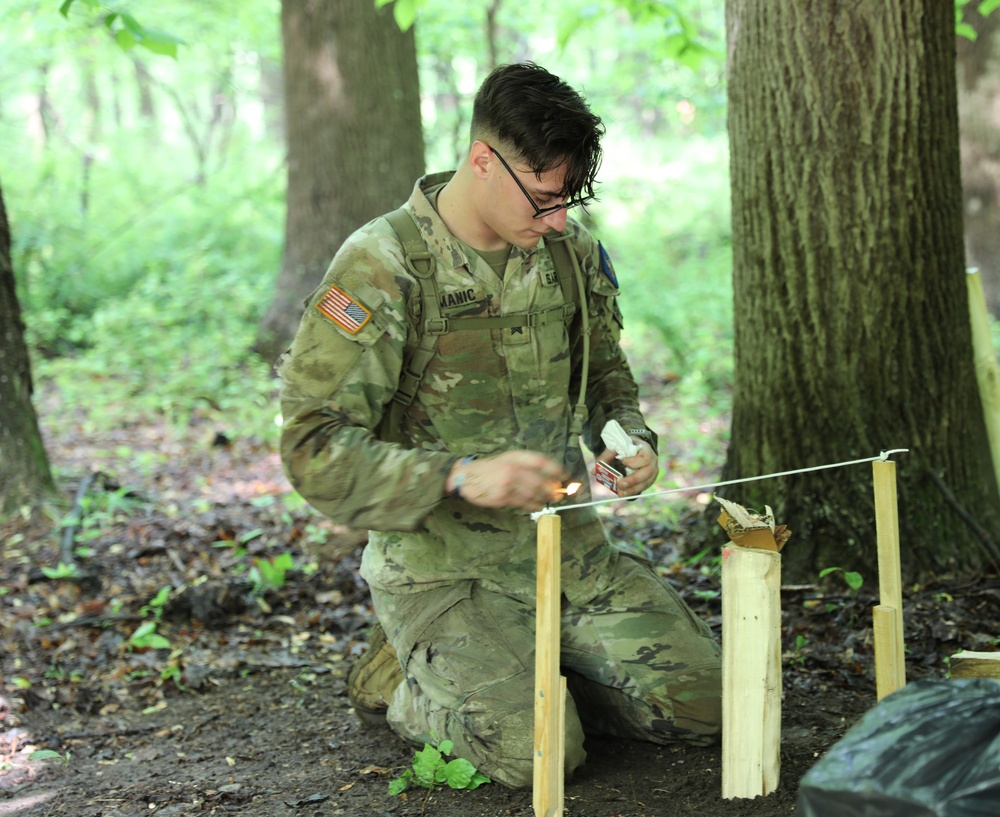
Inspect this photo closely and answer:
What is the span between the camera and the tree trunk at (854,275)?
134 inches

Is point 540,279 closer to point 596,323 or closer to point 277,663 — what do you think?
point 596,323

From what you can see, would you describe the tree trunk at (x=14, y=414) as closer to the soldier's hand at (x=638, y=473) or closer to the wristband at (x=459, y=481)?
the wristband at (x=459, y=481)

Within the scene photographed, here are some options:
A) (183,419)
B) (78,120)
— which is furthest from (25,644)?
(78,120)

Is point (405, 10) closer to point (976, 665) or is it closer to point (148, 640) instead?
point (148, 640)

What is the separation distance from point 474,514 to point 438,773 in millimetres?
738

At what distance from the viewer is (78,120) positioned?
21.6m

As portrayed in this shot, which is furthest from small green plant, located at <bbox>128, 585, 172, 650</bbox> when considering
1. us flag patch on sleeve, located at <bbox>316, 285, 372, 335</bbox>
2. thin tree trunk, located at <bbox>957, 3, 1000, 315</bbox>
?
thin tree trunk, located at <bbox>957, 3, 1000, 315</bbox>

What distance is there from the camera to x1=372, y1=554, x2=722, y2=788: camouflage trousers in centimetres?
272

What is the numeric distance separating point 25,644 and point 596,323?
262cm

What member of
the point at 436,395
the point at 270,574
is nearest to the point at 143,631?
the point at 270,574

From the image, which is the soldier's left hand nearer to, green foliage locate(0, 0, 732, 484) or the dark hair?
the dark hair

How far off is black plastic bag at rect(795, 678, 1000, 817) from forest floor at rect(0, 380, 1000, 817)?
70cm

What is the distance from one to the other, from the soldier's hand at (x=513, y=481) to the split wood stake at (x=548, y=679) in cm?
21

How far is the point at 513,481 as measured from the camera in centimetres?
236
